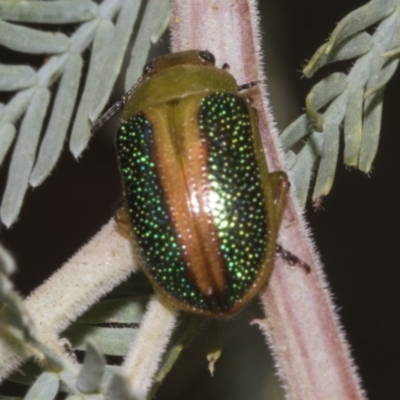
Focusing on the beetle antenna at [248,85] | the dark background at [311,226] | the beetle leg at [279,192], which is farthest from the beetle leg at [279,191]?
the dark background at [311,226]

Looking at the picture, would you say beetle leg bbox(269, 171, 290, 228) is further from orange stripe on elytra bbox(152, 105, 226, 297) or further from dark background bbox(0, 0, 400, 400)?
dark background bbox(0, 0, 400, 400)

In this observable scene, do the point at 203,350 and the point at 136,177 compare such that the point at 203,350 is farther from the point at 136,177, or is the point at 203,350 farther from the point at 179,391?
the point at 136,177

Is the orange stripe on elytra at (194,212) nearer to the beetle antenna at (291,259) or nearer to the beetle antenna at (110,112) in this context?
the beetle antenna at (291,259)

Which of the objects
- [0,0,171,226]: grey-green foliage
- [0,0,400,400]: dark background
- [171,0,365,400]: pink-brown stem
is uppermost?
[0,0,171,226]: grey-green foliage

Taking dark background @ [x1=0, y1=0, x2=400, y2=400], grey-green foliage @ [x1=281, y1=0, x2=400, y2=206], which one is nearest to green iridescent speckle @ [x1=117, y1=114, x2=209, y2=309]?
grey-green foliage @ [x1=281, y1=0, x2=400, y2=206]

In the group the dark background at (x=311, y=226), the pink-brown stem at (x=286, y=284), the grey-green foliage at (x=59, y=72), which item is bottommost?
the dark background at (x=311, y=226)
